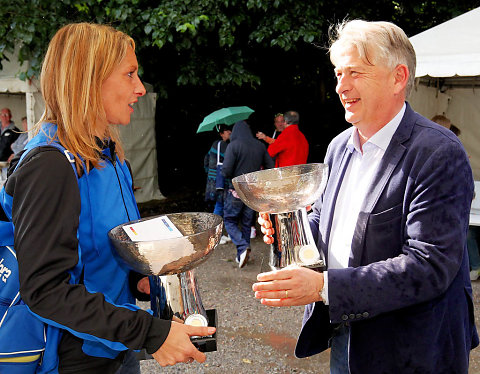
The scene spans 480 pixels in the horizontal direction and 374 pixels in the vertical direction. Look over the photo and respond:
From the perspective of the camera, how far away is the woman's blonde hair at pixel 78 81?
1.48m

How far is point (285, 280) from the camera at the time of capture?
5.11ft

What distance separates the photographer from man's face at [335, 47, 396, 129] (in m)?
1.70

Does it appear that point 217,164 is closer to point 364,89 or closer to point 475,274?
point 475,274

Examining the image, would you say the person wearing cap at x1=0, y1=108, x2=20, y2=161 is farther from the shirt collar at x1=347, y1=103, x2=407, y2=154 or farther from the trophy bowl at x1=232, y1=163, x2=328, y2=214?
the shirt collar at x1=347, y1=103, x2=407, y2=154

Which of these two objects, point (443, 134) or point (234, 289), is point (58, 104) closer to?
point (443, 134)

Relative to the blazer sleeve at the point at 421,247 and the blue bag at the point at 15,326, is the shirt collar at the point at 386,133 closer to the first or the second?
the blazer sleeve at the point at 421,247

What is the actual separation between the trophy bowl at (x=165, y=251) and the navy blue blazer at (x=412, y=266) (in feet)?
1.42

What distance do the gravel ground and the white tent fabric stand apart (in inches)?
98.1

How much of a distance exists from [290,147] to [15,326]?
5976mm

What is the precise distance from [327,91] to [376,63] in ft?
40.3

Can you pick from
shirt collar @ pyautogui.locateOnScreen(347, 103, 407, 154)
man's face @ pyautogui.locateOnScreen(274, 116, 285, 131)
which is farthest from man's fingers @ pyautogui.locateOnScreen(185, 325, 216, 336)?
man's face @ pyautogui.locateOnScreen(274, 116, 285, 131)

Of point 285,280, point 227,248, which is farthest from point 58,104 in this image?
point 227,248

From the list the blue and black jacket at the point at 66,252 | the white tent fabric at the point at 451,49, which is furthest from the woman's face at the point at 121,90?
the white tent fabric at the point at 451,49

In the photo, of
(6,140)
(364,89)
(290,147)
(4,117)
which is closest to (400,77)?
(364,89)
